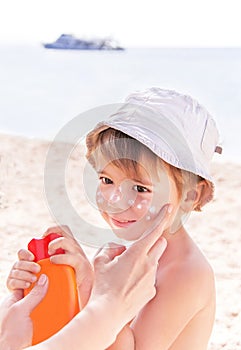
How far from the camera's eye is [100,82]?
639 centimetres

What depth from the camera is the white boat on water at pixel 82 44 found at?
10211 mm

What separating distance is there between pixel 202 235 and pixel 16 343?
182cm

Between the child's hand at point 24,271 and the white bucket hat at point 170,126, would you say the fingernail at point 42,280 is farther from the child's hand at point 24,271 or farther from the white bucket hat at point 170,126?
the white bucket hat at point 170,126

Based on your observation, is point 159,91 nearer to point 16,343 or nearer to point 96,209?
point 96,209

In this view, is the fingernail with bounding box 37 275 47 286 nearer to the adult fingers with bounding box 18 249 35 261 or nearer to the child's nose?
the adult fingers with bounding box 18 249 35 261

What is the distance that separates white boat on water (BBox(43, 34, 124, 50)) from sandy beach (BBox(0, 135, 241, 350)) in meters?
6.69

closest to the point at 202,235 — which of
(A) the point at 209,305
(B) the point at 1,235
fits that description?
(B) the point at 1,235

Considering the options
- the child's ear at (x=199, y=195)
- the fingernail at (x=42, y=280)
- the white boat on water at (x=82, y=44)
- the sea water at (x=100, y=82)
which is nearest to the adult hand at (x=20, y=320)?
the fingernail at (x=42, y=280)

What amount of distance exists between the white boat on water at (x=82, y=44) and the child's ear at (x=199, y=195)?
30.9ft

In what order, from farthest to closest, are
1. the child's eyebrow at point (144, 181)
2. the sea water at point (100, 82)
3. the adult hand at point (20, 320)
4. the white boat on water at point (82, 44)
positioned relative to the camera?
the white boat on water at point (82, 44)
the sea water at point (100, 82)
the child's eyebrow at point (144, 181)
the adult hand at point (20, 320)

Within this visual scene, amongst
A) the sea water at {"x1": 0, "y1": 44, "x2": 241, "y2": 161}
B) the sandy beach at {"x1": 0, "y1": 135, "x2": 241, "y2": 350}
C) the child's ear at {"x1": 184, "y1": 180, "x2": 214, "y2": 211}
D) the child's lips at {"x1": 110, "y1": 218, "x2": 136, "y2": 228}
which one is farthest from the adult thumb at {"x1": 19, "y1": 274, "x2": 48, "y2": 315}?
the sea water at {"x1": 0, "y1": 44, "x2": 241, "y2": 161}

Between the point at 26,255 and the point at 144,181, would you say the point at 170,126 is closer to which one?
the point at 144,181

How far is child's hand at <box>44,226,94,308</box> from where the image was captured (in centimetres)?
76

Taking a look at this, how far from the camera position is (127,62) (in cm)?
842
